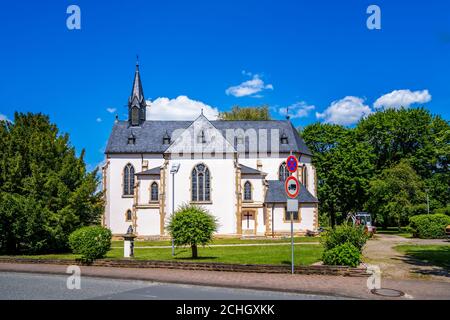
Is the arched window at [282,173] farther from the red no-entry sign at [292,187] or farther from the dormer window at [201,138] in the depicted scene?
the red no-entry sign at [292,187]

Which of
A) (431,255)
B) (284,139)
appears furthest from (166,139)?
(431,255)

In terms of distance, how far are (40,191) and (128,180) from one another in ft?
72.7

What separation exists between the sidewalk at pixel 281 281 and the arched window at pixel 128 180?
96.5 feet

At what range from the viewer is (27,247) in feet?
86.1

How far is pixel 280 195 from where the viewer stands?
42438mm

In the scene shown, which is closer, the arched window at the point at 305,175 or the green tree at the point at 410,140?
the arched window at the point at 305,175

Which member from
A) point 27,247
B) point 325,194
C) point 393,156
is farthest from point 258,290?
point 393,156

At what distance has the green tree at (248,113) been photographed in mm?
67625

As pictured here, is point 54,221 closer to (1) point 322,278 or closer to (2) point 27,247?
(2) point 27,247

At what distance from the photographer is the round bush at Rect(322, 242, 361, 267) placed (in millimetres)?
15005

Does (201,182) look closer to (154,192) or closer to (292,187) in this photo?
(154,192)

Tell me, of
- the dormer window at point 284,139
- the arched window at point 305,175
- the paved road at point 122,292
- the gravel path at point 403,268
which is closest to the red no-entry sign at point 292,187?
the paved road at point 122,292

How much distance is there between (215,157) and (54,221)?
1885cm

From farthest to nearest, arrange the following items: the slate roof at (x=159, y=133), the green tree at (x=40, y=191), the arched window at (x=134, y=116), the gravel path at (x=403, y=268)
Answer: the arched window at (x=134, y=116)
the slate roof at (x=159, y=133)
the green tree at (x=40, y=191)
the gravel path at (x=403, y=268)
